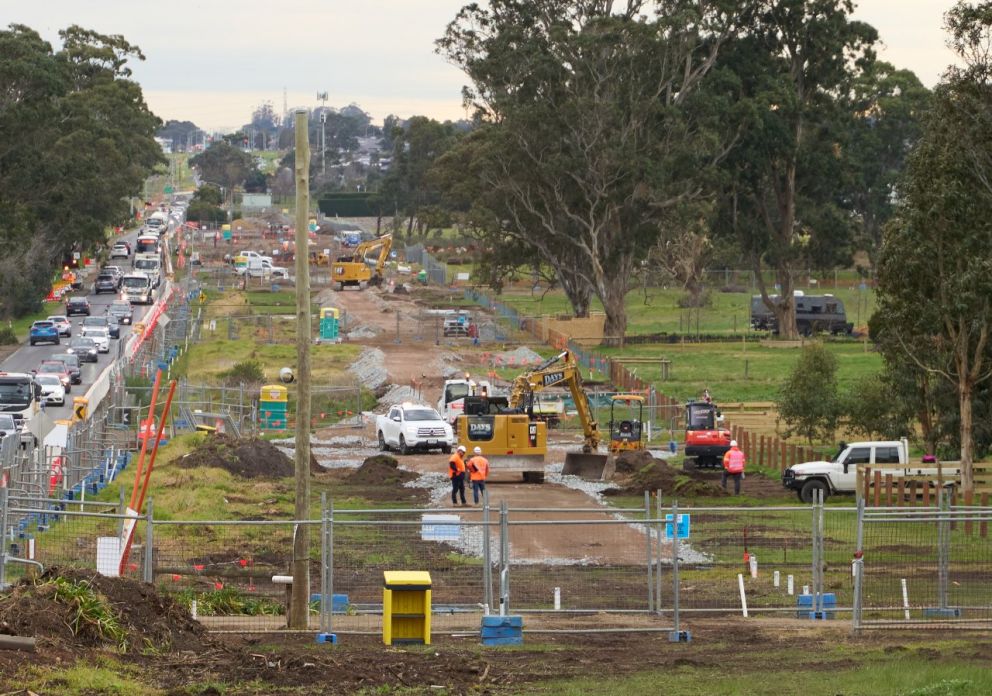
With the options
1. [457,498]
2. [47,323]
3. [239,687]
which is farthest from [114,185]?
[239,687]

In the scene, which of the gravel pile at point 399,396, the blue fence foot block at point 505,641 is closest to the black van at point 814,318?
the gravel pile at point 399,396

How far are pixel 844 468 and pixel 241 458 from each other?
1615cm

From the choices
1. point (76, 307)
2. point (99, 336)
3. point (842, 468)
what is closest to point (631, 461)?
point (842, 468)

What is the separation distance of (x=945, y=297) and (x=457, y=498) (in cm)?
1236

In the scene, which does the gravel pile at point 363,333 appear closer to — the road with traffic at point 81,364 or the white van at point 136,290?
the road with traffic at point 81,364

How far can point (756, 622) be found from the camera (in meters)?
22.1

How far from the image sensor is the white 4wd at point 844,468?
41406 millimetres

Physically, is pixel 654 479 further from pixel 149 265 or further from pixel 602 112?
pixel 149 265

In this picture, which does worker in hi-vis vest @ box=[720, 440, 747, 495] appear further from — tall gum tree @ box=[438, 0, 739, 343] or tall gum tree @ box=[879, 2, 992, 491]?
tall gum tree @ box=[438, 0, 739, 343]

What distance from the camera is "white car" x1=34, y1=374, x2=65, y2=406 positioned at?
61906 mm

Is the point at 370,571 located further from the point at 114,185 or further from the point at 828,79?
the point at 114,185

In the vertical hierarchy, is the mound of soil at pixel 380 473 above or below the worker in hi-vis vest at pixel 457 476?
below

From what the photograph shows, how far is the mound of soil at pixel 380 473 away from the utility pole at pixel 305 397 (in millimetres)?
23114

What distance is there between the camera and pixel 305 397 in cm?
2222
